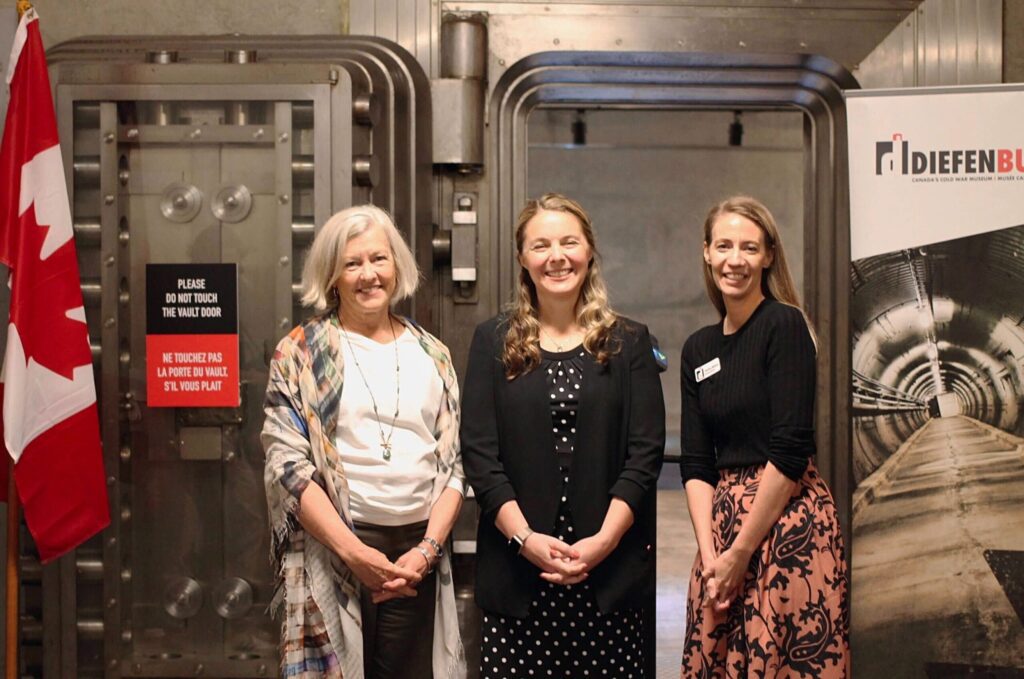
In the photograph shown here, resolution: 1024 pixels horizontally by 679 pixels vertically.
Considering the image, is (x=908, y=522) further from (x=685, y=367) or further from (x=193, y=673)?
(x=193, y=673)

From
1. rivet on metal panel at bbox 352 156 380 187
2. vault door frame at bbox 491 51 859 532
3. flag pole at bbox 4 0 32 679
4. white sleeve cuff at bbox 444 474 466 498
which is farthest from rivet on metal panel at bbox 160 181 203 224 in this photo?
white sleeve cuff at bbox 444 474 466 498

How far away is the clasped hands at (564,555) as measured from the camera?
6.23 ft

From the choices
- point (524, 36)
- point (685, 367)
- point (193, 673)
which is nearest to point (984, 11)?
point (524, 36)

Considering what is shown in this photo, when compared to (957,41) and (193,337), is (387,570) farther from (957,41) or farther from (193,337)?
(957,41)

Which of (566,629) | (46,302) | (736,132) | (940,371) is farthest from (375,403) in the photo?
(736,132)

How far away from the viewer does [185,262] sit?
8.91 feet

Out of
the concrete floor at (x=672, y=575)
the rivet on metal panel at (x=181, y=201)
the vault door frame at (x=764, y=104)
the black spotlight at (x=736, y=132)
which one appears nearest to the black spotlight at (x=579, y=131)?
the black spotlight at (x=736, y=132)

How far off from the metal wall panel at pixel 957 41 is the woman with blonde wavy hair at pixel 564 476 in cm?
171

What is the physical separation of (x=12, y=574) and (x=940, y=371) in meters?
2.60

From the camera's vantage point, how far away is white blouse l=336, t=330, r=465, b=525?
6.34 feet

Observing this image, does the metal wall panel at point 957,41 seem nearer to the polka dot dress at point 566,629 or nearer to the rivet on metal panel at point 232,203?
the polka dot dress at point 566,629

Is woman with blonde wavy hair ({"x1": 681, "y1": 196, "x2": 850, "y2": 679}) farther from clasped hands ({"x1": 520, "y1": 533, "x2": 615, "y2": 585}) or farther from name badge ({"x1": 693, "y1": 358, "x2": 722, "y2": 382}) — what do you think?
clasped hands ({"x1": 520, "y1": 533, "x2": 615, "y2": 585})

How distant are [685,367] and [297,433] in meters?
0.80

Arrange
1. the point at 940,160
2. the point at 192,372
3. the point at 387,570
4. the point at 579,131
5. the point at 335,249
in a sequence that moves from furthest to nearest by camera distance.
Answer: the point at 579,131, the point at 940,160, the point at 192,372, the point at 335,249, the point at 387,570
